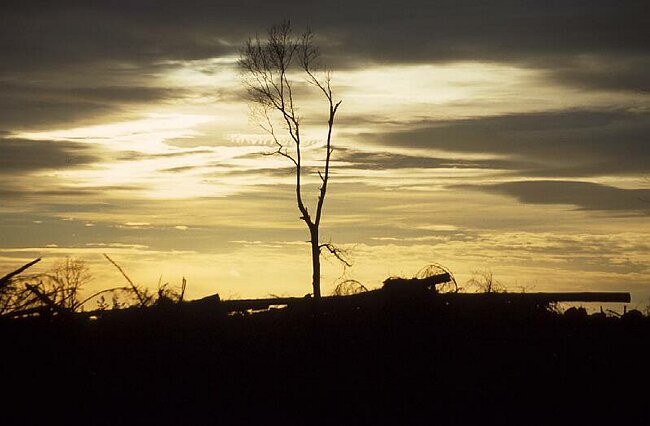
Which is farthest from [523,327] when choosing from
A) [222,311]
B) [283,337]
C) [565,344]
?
[222,311]

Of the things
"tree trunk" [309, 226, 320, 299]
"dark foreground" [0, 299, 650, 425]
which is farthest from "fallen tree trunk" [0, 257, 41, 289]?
"tree trunk" [309, 226, 320, 299]

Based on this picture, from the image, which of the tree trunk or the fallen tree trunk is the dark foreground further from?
the tree trunk

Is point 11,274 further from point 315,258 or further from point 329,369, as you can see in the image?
point 315,258

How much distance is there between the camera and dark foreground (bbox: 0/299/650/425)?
465 inches

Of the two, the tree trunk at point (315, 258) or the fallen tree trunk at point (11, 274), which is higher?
the tree trunk at point (315, 258)

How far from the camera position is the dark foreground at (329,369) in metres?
11.8

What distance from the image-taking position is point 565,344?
15.1m

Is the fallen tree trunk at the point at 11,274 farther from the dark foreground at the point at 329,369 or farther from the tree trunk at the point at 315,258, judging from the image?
the tree trunk at the point at 315,258

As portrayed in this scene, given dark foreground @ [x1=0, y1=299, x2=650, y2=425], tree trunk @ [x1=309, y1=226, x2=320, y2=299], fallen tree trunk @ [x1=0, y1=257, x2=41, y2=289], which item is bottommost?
dark foreground @ [x1=0, y1=299, x2=650, y2=425]

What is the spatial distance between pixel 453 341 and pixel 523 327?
205cm

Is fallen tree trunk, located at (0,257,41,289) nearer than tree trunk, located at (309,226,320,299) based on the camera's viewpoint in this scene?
Yes

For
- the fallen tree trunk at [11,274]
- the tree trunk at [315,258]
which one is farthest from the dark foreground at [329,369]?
the tree trunk at [315,258]

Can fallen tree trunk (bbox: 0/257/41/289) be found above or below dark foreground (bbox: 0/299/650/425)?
above

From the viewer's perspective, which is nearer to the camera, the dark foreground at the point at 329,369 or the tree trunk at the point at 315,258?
the dark foreground at the point at 329,369
